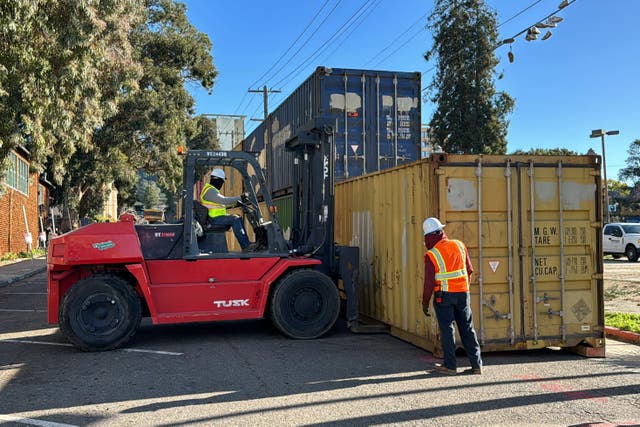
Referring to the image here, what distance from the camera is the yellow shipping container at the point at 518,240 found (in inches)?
277

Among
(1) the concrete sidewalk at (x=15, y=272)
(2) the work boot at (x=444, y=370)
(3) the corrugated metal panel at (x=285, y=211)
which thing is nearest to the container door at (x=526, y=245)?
(2) the work boot at (x=444, y=370)

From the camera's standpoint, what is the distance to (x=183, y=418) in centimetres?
500

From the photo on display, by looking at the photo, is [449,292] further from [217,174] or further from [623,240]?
[623,240]

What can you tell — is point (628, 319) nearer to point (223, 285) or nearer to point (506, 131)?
point (223, 285)

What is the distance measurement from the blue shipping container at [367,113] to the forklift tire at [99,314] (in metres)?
5.03

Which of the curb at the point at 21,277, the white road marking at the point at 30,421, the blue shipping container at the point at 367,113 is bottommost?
the white road marking at the point at 30,421

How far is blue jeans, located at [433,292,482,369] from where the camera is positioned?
248 inches

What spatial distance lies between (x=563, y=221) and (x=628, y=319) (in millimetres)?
3220

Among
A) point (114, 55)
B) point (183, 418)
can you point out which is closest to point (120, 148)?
point (114, 55)

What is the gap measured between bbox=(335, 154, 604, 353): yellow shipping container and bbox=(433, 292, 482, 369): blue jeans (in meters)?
0.68

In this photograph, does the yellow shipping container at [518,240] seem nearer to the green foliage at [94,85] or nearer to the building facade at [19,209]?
the green foliage at [94,85]

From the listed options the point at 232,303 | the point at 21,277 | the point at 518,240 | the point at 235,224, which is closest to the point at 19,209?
the point at 21,277

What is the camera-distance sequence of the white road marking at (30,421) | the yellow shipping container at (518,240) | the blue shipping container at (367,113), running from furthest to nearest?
the blue shipping container at (367,113)
the yellow shipping container at (518,240)
the white road marking at (30,421)

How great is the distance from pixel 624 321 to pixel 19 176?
1060 inches
